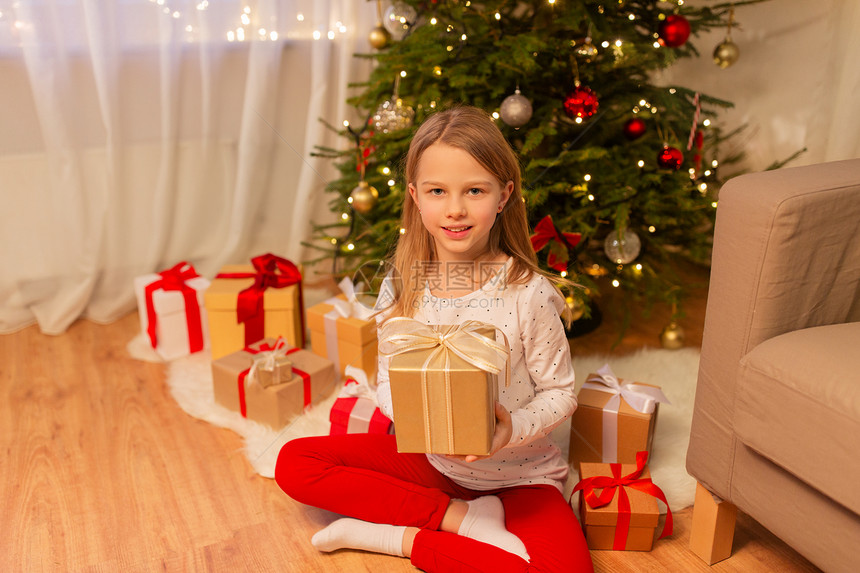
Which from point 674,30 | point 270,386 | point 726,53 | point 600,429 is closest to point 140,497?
point 270,386

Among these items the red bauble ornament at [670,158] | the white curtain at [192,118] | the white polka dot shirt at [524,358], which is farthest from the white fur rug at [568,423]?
the red bauble ornament at [670,158]

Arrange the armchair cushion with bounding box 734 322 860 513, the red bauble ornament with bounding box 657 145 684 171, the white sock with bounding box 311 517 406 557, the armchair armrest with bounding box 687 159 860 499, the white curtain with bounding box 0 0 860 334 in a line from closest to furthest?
the armchair cushion with bounding box 734 322 860 513 < the armchair armrest with bounding box 687 159 860 499 < the white sock with bounding box 311 517 406 557 < the red bauble ornament with bounding box 657 145 684 171 < the white curtain with bounding box 0 0 860 334

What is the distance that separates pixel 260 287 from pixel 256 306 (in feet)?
0.21

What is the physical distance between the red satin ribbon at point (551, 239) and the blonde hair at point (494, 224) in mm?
380

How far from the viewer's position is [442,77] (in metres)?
1.89

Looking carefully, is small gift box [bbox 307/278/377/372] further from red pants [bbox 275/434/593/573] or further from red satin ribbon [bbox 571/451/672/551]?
red satin ribbon [bbox 571/451/672/551]

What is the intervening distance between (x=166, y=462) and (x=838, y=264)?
1.41 metres

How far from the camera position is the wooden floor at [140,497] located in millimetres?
1331

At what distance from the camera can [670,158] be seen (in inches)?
73.2

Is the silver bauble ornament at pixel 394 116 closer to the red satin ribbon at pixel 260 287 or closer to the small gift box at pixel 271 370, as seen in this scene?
the red satin ribbon at pixel 260 287

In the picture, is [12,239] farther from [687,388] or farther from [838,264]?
[838,264]

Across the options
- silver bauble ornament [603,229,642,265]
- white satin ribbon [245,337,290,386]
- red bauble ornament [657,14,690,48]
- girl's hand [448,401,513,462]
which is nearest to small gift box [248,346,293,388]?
white satin ribbon [245,337,290,386]

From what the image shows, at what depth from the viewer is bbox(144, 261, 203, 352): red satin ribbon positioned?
2109 millimetres

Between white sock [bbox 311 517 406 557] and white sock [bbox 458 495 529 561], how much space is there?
0.40 feet
